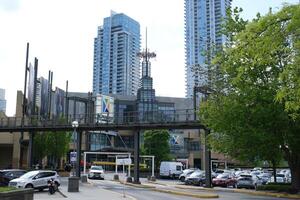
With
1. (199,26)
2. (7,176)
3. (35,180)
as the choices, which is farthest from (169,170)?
(35,180)

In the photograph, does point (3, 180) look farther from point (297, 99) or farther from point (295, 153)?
point (297, 99)

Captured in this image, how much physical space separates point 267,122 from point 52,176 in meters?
17.1

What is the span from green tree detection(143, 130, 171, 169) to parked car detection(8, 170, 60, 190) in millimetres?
44246

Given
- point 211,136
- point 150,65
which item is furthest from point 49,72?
point 150,65

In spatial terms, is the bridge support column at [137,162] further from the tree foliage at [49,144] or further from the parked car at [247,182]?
the tree foliage at [49,144]

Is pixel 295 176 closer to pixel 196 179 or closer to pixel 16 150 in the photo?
pixel 196 179

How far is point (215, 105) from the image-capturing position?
34.5 metres

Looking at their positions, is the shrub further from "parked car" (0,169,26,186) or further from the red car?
"parked car" (0,169,26,186)

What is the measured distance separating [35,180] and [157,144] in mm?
47221

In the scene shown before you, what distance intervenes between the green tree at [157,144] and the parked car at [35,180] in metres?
44.2

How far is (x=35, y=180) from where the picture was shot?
34.9 meters

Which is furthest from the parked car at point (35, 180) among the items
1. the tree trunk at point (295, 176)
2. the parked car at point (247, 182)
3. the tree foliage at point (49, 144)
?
the tree foliage at point (49, 144)

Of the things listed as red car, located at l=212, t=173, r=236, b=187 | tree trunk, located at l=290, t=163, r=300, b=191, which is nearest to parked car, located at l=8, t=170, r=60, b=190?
tree trunk, located at l=290, t=163, r=300, b=191

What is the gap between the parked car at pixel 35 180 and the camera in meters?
33.7
